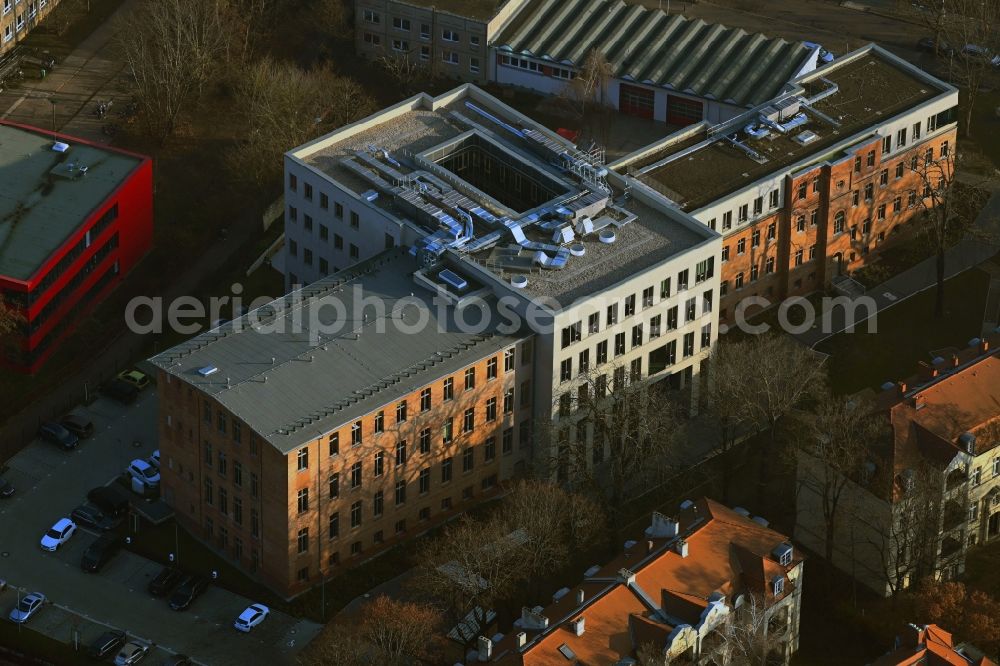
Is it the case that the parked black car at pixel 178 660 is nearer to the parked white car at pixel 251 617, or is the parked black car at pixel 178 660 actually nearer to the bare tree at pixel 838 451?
the parked white car at pixel 251 617

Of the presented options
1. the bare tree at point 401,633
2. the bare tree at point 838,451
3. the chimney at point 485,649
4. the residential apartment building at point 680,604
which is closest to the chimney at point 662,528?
the residential apartment building at point 680,604

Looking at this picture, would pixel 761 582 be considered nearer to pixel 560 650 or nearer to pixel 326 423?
pixel 560 650

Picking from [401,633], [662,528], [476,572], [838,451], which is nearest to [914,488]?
[838,451]

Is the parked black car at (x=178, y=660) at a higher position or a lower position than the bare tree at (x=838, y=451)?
lower

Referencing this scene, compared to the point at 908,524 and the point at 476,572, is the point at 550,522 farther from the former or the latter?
the point at 908,524

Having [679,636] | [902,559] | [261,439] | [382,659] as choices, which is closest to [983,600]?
[902,559]

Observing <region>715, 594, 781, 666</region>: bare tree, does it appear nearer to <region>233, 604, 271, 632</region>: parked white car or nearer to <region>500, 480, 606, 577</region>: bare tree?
<region>500, 480, 606, 577</region>: bare tree
